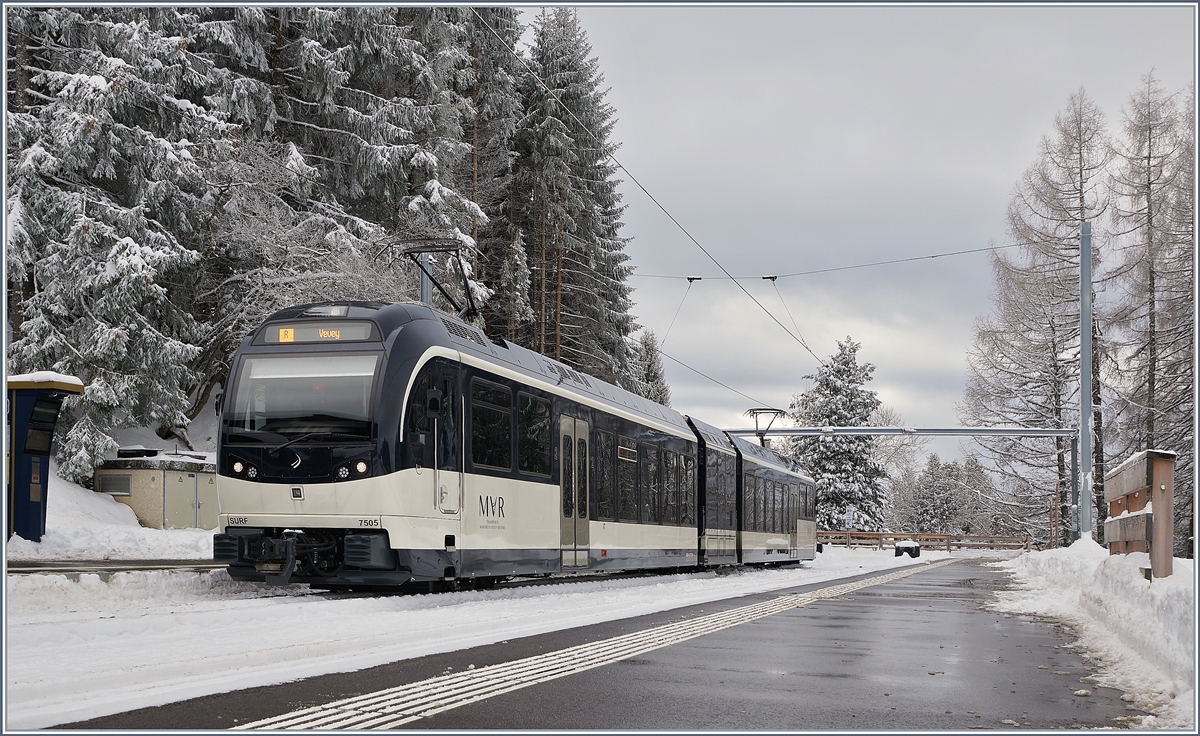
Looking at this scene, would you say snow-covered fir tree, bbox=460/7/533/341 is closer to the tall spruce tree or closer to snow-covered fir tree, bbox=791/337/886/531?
the tall spruce tree

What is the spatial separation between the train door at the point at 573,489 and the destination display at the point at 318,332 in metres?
4.49

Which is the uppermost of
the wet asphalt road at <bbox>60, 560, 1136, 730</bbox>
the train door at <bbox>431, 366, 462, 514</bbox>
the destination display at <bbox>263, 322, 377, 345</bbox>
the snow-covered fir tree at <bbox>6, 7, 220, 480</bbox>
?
the snow-covered fir tree at <bbox>6, 7, 220, 480</bbox>

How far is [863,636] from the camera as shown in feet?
34.9

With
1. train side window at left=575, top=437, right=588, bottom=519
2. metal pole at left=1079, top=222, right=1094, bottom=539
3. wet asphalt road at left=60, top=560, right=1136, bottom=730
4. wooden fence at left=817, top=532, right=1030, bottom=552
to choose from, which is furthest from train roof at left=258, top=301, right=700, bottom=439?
wooden fence at left=817, top=532, right=1030, bottom=552

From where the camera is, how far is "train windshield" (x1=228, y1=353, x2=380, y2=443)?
12.9 metres

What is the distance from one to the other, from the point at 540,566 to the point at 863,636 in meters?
6.54

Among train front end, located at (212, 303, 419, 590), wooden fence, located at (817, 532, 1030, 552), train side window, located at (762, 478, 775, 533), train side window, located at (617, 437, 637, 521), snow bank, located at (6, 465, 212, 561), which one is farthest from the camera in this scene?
wooden fence, located at (817, 532, 1030, 552)

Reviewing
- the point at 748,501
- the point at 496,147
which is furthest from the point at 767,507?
the point at 496,147

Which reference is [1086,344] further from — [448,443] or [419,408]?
[419,408]

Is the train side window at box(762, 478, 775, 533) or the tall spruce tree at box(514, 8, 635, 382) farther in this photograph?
the tall spruce tree at box(514, 8, 635, 382)

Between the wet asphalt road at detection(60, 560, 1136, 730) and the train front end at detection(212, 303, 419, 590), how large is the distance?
10.6ft

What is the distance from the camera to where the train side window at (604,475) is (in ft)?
61.0

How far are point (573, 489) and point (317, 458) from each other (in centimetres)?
554

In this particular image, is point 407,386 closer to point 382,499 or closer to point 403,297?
point 382,499
